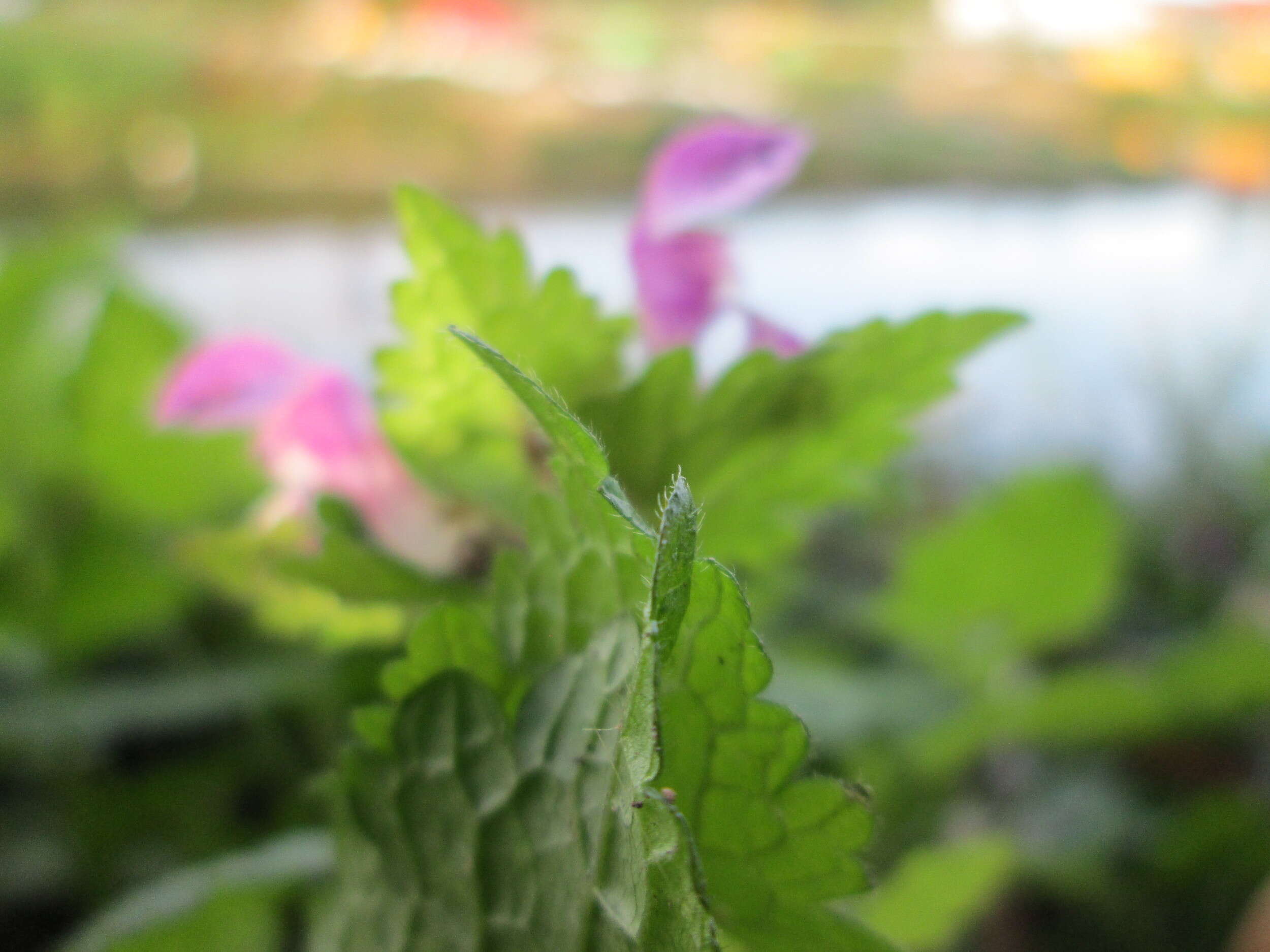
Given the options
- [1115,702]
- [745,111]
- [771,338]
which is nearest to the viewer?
[771,338]

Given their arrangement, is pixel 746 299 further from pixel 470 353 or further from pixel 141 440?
pixel 141 440

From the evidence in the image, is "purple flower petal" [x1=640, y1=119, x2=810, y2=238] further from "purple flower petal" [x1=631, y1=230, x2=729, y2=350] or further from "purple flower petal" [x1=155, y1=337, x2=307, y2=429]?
"purple flower petal" [x1=155, y1=337, x2=307, y2=429]

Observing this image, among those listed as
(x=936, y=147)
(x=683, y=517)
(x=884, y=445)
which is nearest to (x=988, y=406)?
(x=936, y=147)

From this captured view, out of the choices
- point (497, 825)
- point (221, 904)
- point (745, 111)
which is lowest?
point (221, 904)

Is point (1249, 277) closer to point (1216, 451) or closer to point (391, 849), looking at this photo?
point (1216, 451)

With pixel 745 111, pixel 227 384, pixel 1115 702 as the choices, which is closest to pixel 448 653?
pixel 227 384

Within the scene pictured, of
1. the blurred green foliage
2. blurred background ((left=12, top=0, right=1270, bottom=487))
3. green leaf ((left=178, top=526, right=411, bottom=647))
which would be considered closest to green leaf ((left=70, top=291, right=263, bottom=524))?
the blurred green foliage
